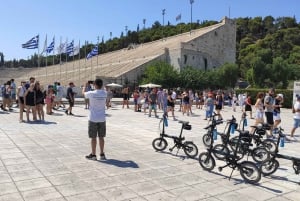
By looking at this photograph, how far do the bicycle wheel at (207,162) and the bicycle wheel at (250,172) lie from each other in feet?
2.40

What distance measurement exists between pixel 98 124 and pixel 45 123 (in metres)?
6.79

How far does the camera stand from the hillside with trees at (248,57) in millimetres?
45656

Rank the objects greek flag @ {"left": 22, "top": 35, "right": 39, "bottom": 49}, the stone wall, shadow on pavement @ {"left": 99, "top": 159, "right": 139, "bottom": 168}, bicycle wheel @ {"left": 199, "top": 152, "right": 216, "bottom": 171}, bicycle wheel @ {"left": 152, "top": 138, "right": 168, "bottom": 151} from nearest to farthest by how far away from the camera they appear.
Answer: bicycle wheel @ {"left": 199, "top": 152, "right": 216, "bottom": 171} < shadow on pavement @ {"left": 99, "top": 159, "right": 139, "bottom": 168} < bicycle wheel @ {"left": 152, "top": 138, "right": 168, "bottom": 151} < greek flag @ {"left": 22, "top": 35, "right": 39, "bottom": 49} < the stone wall

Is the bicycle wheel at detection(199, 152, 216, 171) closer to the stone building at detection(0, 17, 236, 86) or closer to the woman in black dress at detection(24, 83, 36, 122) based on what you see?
the woman in black dress at detection(24, 83, 36, 122)

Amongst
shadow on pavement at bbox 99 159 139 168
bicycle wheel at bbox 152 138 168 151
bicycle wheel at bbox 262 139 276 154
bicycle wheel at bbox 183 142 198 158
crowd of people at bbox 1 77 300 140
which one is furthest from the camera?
crowd of people at bbox 1 77 300 140

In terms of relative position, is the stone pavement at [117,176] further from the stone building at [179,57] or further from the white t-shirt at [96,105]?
the stone building at [179,57]

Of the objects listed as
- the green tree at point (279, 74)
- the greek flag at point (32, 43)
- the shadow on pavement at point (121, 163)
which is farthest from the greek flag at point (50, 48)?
→ the shadow on pavement at point (121, 163)

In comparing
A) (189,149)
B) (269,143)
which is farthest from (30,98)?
(269,143)

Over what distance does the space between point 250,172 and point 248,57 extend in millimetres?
71511

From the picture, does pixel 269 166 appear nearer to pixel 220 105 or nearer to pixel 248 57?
pixel 220 105

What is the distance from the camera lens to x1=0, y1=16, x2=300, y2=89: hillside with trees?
45.7 meters

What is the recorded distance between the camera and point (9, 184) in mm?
5832

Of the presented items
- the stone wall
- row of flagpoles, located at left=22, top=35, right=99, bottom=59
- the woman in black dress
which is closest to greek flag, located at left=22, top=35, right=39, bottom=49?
row of flagpoles, located at left=22, top=35, right=99, bottom=59

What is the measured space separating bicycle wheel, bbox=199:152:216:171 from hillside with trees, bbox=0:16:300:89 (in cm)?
3610
